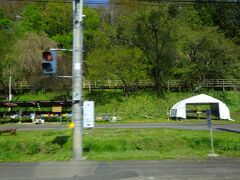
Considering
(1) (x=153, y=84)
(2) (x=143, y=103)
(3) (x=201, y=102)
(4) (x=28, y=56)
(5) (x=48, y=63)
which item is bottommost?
(5) (x=48, y=63)

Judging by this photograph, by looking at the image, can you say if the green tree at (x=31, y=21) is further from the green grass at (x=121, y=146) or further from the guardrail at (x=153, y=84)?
the green grass at (x=121, y=146)

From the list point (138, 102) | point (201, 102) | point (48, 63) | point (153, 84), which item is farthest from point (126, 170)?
point (153, 84)

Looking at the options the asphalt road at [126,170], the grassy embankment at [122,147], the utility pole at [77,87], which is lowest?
the asphalt road at [126,170]

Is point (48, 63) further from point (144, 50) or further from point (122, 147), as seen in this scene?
point (144, 50)

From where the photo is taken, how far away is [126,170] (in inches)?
601

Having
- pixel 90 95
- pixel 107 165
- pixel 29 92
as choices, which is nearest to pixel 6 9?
pixel 29 92

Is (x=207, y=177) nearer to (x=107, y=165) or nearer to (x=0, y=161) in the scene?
(x=107, y=165)

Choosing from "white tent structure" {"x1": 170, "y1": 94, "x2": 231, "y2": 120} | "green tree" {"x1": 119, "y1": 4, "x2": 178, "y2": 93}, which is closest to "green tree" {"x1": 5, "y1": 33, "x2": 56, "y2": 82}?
"green tree" {"x1": 119, "y1": 4, "x2": 178, "y2": 93}

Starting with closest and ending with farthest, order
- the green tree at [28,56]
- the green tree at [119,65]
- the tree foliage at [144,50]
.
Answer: the green tree at [28,56] < the green tree at [119,65] < the tree foliage at [144,50]

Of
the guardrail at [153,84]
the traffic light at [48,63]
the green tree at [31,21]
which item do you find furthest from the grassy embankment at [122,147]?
the green tree at [31,21]

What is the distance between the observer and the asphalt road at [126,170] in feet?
46.0

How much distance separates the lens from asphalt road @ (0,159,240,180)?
14031 mm

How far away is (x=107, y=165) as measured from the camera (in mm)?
16453

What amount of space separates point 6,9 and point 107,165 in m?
79.4
